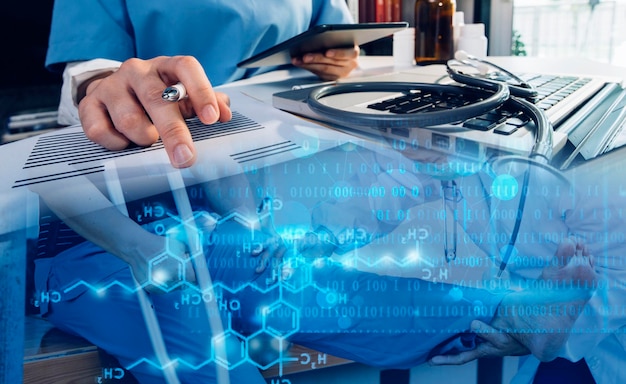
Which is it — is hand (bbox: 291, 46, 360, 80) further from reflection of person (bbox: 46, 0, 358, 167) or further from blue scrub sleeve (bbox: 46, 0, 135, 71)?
blue scrub sleeve (bbox: 46, 0, 135, 71)

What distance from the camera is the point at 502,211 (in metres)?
0.24

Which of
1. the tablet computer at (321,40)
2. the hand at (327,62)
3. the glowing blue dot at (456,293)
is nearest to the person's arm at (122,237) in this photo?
the glowing blue dot at (456,293)

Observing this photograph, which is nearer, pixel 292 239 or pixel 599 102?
pixel 292 239

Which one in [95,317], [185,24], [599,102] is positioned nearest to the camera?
[95,317]

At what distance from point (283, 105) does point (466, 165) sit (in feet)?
0.79

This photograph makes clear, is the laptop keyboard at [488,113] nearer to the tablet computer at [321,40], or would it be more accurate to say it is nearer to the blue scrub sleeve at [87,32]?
the tablet computer at [321,40]

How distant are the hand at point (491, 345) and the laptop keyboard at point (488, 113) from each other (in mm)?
137

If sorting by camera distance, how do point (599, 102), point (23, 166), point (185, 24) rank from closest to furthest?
1. point (23, 166)
2. point (599, 102)
3. point (185, 24)

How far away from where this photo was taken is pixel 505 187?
9.9 inches

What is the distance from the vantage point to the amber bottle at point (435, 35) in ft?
3.00

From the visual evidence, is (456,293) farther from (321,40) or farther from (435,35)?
(435,35)

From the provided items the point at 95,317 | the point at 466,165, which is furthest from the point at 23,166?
the point at 466,165

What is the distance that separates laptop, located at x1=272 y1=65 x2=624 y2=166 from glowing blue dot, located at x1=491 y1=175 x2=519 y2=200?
3 centimetres

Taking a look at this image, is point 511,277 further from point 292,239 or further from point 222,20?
point 222,20
